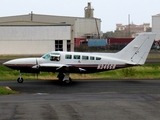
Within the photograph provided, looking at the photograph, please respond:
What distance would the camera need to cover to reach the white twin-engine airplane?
27.1 m

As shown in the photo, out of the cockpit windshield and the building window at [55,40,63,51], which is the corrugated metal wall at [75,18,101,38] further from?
the cockpit windshield

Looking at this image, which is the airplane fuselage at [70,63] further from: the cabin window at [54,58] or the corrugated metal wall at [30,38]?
the corrugated metal wall at [30,38]

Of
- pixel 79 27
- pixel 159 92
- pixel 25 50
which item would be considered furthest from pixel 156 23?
pixel 159 92

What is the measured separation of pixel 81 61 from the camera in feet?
91.9

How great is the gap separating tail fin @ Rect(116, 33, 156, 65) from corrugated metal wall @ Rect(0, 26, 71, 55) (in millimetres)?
35602

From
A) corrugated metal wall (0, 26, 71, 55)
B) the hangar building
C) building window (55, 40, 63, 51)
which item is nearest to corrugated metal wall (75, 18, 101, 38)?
the hangar building

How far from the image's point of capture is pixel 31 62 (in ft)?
89.1

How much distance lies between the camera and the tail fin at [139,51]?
2841 centimetres

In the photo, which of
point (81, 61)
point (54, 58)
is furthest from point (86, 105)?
point (81, 61)

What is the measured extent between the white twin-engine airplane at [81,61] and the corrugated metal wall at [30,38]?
35453mm

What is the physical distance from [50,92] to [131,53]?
8366 mm

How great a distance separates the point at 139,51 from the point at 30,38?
3707cm

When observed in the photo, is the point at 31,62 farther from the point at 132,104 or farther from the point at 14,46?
the point at 14,46

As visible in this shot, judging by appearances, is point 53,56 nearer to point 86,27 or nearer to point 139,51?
point 139,51
